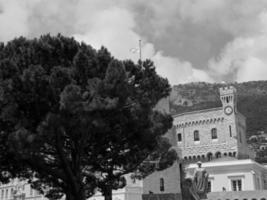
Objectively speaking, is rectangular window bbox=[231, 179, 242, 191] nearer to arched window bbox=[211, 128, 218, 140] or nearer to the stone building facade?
the stone building facade

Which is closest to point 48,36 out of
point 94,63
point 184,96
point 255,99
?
point 94,63

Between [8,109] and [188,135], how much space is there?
167 feet

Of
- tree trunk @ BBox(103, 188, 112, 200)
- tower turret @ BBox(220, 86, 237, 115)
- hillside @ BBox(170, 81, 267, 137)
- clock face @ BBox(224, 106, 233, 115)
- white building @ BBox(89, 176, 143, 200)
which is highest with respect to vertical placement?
hillside @ BBox(170, 81, 267, 137)

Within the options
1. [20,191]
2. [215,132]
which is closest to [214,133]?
[215,132]

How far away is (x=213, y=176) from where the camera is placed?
49781 millimetres

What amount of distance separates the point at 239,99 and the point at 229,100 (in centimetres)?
6758

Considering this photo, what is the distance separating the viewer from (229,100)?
210ft

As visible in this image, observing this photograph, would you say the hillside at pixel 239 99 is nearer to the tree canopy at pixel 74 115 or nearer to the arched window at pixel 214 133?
the arched window at pixel 214 133

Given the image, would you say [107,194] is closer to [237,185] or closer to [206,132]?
[237,185]

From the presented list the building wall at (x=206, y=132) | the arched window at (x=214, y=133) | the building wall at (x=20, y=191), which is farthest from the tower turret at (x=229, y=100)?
the building wall at (x=20, y=191)

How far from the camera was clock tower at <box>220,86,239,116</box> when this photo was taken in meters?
63.9

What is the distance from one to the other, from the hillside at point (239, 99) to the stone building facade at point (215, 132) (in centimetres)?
3580

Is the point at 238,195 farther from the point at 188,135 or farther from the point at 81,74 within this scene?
the point at 188,135

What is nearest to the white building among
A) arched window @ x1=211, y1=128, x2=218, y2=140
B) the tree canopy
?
the tree canopy
